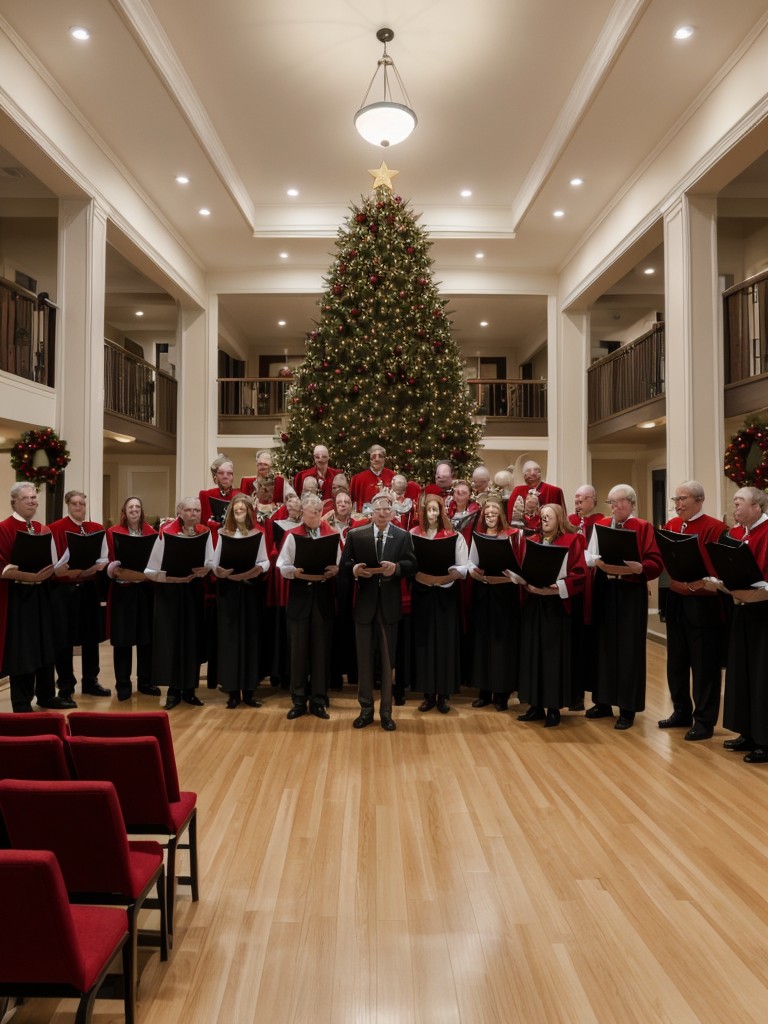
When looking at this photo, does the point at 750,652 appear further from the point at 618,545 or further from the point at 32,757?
the point at 32,757

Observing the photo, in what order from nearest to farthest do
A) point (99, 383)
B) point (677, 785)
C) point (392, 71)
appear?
point (677, 785)
point (392, 71)
point (99, 383)

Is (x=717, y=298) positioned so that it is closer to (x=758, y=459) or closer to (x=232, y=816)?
(x=758, y=459)

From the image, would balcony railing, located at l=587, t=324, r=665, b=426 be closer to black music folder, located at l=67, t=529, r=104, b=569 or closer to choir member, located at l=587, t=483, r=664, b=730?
choir member, located at l=587, t=483, r=664, b=730

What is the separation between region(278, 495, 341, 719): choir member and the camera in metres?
5.77

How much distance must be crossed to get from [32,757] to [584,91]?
27.9ft

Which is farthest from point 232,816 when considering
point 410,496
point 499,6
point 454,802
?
point 499,6

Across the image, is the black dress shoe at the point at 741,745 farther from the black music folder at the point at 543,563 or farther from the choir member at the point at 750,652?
the black music folder at the point at 543,563

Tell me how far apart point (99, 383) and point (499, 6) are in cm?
591

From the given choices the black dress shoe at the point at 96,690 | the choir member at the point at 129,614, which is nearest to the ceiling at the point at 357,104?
the choir member at the point at 129,614

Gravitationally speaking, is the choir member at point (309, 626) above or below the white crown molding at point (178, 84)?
below

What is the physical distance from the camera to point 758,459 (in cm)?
714

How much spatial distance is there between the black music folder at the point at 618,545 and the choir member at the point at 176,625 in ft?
10.3

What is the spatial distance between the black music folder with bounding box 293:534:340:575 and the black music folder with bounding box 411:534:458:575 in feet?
2.11

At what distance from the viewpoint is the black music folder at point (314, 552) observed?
5598 millimetres
